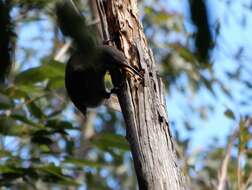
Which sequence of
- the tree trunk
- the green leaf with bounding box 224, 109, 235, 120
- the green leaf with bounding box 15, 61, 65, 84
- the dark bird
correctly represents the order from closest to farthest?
the dark bird
the tree trunk
the green leaf with bounding box 15, 61, 65, 84
the green leaf with bounding box 224, 109, 235, 120

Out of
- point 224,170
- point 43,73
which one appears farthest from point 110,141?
point 224,170

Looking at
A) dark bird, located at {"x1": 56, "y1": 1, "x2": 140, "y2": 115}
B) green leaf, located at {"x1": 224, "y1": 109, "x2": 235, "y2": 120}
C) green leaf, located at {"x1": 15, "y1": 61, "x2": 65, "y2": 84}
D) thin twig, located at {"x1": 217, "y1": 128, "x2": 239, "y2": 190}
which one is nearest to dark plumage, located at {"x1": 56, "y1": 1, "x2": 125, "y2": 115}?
dark bird, located at {"x1": 56, "y1": 1, "x2": 140, "y2": 115}

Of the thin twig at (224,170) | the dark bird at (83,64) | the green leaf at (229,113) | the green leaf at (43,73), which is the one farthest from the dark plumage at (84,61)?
the green leaf at (229,113)

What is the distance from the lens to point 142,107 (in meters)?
1.65

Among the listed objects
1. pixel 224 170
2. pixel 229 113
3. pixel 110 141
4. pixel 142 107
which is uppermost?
pixel 229 113

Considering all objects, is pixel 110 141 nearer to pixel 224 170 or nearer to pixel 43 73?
pixel 43 73

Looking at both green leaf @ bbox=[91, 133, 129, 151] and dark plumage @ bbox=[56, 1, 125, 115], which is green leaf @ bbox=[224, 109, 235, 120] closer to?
green leaf @ bbox=[91, 133, 129, 151]

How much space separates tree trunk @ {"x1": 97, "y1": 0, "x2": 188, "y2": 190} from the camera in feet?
5.21

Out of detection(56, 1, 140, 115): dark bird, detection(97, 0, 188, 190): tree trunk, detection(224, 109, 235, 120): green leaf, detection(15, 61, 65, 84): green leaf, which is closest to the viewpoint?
detection(56, 1, 140, 115): dark bird

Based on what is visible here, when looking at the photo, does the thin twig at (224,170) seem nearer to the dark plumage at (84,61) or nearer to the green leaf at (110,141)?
the green leaf at (110,141)

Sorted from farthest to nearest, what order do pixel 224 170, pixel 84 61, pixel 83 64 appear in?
pixel 224 170
pixel 83 64
pixel 84 61

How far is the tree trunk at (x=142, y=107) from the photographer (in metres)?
1.59

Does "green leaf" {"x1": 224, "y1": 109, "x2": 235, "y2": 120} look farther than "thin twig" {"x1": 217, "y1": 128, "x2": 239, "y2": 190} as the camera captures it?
Yes

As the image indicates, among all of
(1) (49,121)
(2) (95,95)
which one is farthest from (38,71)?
(2) (95,95)
